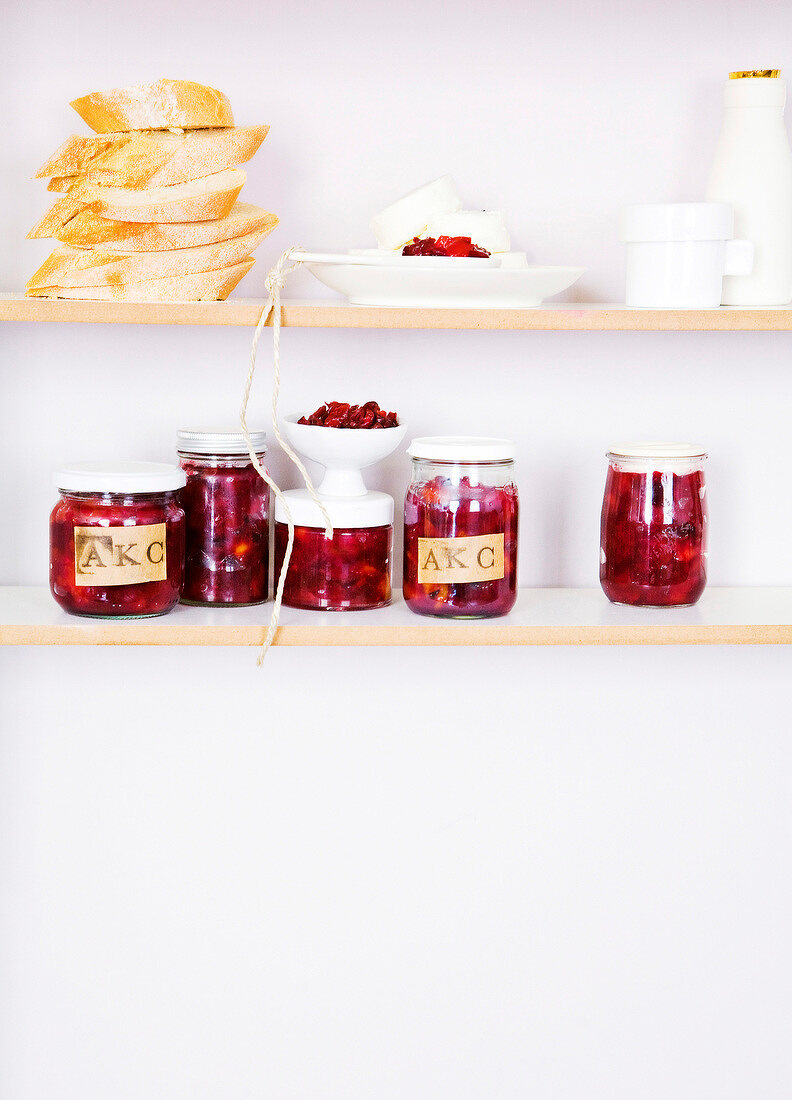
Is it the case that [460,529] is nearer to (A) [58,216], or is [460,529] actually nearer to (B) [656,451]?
(B) [656,451]

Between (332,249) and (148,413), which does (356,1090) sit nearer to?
(148,413)

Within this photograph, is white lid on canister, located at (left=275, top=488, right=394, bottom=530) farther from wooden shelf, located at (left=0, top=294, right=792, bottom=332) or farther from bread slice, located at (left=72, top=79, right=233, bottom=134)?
bread slice, located at (left=72, top=79, right=233, bottom=134)

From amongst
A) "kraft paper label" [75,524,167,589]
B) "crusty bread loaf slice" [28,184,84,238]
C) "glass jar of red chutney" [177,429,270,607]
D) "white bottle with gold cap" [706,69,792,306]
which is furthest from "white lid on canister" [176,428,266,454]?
"white bottle with gold cap" [706,69,792,306]

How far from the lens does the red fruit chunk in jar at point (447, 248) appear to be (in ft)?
3.70

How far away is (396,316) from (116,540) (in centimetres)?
33

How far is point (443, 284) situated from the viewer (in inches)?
43.9

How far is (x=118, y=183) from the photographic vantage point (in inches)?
44.5

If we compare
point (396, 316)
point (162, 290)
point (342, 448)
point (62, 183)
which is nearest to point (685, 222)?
point (396, 316)

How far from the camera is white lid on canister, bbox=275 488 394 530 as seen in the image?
1.18 meters

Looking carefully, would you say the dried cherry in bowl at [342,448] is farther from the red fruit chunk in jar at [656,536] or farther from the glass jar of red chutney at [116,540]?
the red fruit chunk in jar at [656,536]

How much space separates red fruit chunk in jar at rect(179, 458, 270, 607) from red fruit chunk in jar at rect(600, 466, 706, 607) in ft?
1.18

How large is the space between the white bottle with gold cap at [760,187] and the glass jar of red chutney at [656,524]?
0.55 ft

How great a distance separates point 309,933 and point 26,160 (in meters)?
0.91

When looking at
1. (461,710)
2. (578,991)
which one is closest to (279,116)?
(461,710)
